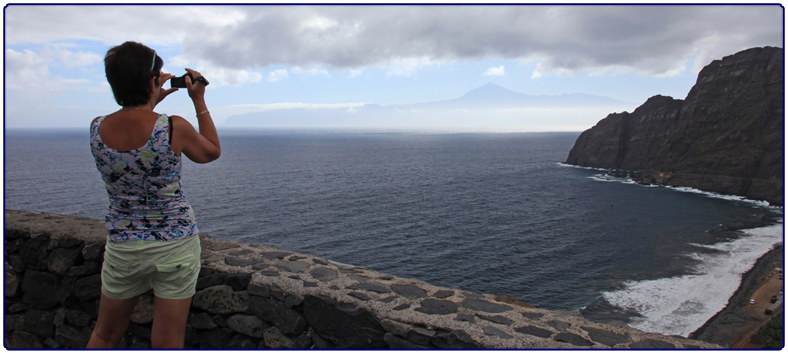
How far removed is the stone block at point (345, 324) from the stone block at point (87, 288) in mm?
2401

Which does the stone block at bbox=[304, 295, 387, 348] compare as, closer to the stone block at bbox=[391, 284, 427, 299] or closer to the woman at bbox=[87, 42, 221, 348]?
the stone block at bbox=[391, 284, 427, 299]

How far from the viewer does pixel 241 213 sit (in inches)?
2060

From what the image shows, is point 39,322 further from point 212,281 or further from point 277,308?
point 277,308

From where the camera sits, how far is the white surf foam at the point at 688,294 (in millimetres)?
29016

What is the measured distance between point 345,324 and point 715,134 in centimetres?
11016

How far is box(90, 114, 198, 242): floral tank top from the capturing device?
9.29 feet

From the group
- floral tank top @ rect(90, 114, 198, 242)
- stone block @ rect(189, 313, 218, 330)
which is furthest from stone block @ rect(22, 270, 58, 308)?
floral tank top @ rect(90, 114, 198, 242)

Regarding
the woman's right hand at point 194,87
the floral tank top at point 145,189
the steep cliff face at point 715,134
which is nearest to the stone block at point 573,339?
the floral tank top at point 145,189

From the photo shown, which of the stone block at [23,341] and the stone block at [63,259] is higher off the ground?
the stone block at [63,259]

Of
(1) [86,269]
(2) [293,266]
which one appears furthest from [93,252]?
(2) [293,266]

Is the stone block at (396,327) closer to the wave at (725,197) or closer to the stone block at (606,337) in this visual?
the stone block at (606,337)

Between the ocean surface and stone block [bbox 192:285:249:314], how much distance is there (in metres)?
27.3

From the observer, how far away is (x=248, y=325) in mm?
4789

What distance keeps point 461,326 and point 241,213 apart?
50.8m
